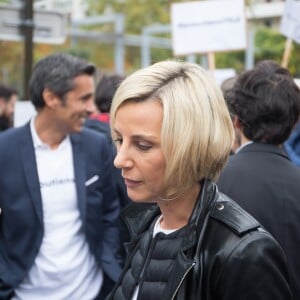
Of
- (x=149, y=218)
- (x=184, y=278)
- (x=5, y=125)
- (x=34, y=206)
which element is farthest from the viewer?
(x=5, y=125)

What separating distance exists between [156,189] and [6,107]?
6503 mm

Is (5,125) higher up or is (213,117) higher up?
(213,117)

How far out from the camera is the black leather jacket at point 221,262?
159 cm

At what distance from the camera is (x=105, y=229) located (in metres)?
3.38

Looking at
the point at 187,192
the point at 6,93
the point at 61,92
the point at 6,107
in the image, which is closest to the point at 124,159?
the point at 187,192

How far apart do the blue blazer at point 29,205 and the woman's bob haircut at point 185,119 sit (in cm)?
142

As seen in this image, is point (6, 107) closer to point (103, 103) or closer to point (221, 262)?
point (103, 103)

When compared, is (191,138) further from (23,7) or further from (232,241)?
(23,7)

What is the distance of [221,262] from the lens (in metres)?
1.61

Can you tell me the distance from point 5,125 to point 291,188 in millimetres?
5580

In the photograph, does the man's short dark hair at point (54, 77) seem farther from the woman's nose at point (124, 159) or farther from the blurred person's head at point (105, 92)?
the woman's nose at point (124, 159)

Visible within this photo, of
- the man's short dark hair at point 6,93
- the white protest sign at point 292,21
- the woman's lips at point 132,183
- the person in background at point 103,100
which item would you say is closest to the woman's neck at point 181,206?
the woman's lips at point 132,183

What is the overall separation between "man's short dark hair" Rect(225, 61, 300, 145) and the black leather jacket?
958 millimetres

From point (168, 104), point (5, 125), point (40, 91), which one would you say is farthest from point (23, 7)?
point (168, 104)
